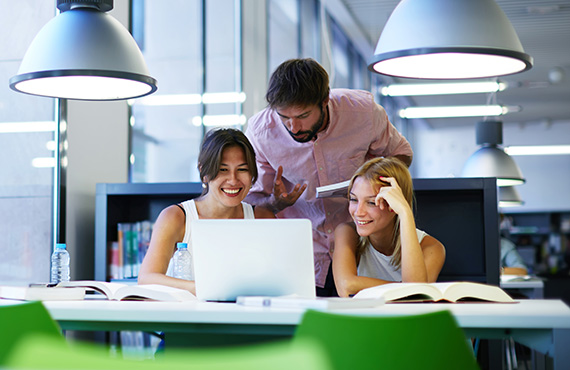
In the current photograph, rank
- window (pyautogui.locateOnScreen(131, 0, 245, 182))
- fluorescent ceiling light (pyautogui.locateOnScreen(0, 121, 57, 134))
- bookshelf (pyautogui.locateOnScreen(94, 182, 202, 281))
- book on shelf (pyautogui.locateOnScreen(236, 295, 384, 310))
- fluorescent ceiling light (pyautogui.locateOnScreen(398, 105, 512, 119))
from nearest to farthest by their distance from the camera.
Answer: book on shelf (pyautogui.locateOnScreen(236, 295, 384, 310)) → fluorescent ceiling light (pyautogui.locateOnScreen(0, 121, 57, 134)) → bookshelf (pyautogui.locateOnScreen(94, 182, 202, 281)) → window (pyautogui.locateOnScreen(131, 0, 245, 182)) → fluorescent ceiling light (pyautogui.locateOnScreen(398, 105, 512, 119))

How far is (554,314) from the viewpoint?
4.74 ft

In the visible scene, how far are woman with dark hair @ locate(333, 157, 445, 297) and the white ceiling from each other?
503cm

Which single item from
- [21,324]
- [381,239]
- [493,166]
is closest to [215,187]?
[381,239]

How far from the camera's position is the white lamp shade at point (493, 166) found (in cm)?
539

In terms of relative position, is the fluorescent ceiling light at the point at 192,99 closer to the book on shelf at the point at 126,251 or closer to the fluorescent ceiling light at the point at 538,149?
the book on shelf at the point at 126,251

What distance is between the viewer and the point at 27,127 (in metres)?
2.95

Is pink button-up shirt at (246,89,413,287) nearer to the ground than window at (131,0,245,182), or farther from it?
nearer to the ground

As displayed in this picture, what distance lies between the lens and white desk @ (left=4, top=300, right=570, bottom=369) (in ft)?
4.66

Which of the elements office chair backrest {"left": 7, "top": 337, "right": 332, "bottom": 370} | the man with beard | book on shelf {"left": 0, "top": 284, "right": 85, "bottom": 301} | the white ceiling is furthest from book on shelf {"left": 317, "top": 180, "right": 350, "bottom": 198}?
the white ceiling

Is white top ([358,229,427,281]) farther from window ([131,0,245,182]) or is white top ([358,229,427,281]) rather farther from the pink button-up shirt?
window ([131,0,245,182])

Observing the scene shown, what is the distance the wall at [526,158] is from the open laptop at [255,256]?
10.3m

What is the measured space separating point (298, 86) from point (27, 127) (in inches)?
51.1

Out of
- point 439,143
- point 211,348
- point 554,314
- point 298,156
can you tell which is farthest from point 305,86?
point 439,143

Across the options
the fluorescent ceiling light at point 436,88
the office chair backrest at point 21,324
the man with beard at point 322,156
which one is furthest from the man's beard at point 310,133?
the fluorescent ceiling light at point 436,88
